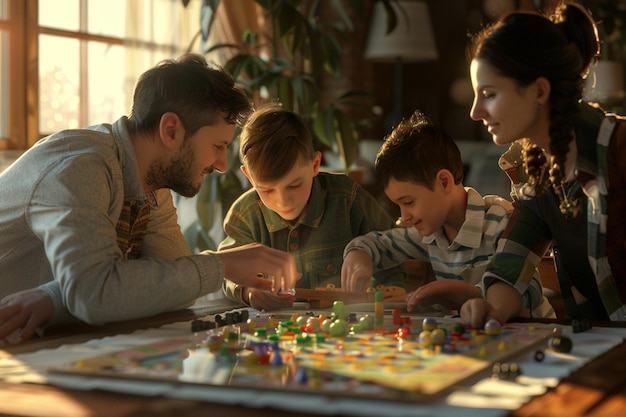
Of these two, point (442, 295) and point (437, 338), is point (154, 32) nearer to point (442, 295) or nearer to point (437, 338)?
point (442, 295)

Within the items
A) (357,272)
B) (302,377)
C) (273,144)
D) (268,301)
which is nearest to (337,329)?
(302,377)

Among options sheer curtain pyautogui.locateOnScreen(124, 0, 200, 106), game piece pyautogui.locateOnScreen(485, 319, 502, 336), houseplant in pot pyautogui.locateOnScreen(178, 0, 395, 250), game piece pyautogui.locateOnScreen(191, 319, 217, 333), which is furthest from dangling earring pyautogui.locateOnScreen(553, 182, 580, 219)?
sheer curtain pyautogui.locateOnScreen(124, 0, 200, 106)

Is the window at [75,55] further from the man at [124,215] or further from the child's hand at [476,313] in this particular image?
the child's hand at [476,313]

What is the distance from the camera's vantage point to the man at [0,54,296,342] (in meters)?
1.49

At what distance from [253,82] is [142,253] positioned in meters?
1.85

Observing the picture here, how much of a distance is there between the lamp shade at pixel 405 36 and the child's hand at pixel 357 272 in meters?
4.00

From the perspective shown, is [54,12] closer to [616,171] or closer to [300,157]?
[300,157]

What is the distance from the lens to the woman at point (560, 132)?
5.27 feet

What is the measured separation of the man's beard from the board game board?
0.47m

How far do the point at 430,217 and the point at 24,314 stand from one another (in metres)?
1.02

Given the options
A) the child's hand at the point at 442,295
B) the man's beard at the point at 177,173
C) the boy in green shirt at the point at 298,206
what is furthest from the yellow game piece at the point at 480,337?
the boy in green shirt at the point at 298,206

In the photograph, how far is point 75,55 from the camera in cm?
421

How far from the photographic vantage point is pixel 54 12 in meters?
4.10

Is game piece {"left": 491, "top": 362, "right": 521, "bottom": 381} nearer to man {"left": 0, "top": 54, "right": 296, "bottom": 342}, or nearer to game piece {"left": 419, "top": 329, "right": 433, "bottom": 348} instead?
game piece {"left": 419, "top": 329, "right": 433, "bottom": 348}
